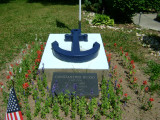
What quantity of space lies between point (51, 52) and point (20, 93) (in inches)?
53.0

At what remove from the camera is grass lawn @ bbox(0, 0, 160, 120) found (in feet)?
14.2

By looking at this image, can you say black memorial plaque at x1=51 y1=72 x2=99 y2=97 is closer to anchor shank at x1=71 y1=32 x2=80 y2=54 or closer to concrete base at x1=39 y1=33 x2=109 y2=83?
concrete base at x1=39 y1=33 x2=109 y2=83

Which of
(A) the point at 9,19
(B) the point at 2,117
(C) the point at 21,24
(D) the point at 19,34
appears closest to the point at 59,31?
(D) the point at 19,34

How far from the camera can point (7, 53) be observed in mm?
5664

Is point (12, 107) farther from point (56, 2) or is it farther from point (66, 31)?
point (56, 2)

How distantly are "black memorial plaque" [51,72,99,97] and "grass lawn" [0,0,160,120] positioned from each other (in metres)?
0.27

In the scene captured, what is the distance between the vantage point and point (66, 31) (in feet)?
23.3

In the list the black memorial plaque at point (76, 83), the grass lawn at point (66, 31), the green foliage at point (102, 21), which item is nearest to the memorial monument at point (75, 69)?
the black memorial plaque at point (76, 83)

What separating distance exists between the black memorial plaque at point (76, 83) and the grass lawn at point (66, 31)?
265mm

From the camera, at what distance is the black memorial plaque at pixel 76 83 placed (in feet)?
12.0

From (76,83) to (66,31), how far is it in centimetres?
376

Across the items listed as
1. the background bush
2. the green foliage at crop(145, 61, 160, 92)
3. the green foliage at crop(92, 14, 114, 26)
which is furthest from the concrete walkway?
the green foliage at crop(145, 61, 160, 92)

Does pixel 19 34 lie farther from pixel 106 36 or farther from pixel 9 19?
pixel 106 36

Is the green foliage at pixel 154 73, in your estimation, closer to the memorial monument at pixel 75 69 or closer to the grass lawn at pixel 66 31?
the grass lawn at pixel 66 31
